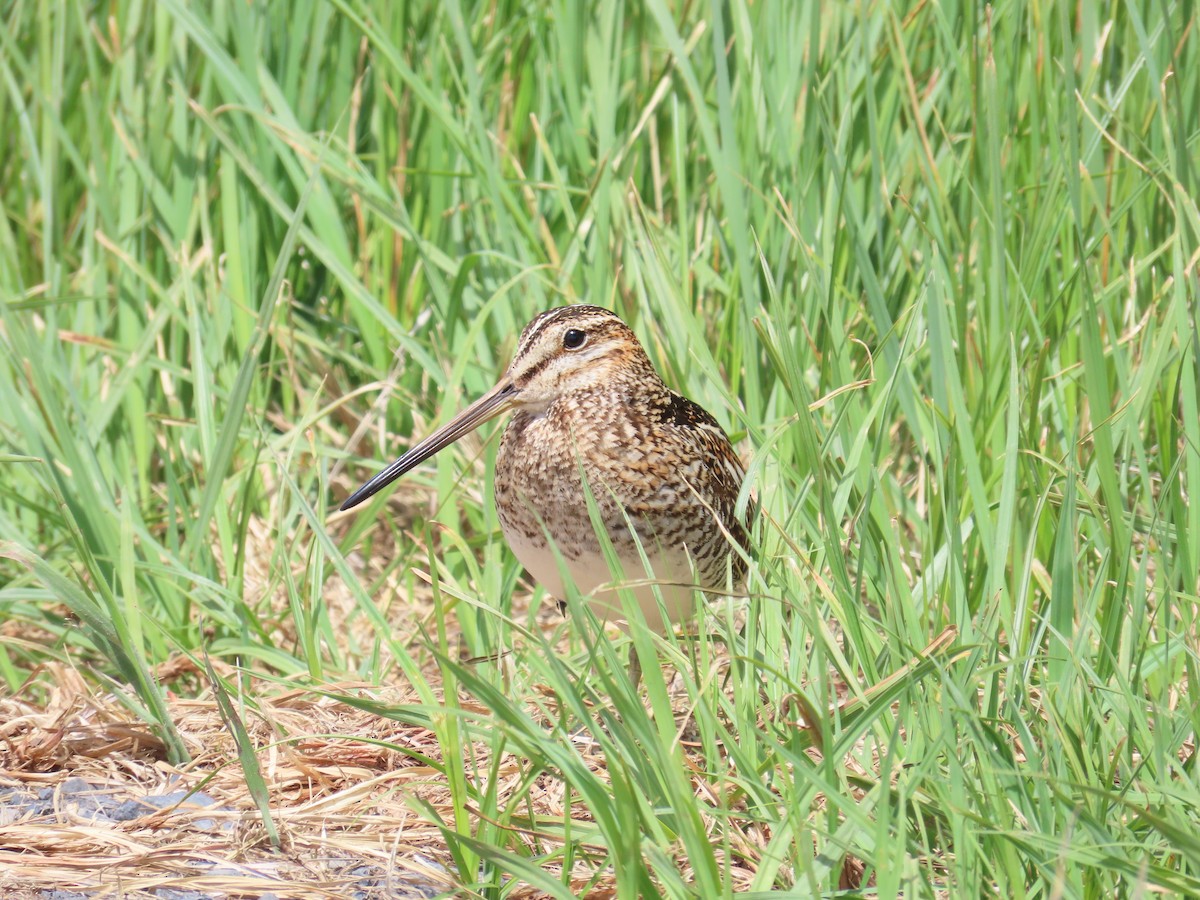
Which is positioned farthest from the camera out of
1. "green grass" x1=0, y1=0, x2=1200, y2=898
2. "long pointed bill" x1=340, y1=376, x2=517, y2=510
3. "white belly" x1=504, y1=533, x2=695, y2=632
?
"long pointed bill" x1=340, y1=376, x2=517, y2=510

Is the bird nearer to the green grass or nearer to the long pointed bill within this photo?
the long pointed bill

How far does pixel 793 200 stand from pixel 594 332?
660 millimetres

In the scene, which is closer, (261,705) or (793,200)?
(261,705)

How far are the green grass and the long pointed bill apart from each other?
0.65ft

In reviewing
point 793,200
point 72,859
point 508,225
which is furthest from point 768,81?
point 72,859

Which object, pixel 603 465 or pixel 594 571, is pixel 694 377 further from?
pixel 594 571

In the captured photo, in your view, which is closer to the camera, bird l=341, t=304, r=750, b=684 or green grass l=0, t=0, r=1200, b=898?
green grass l=0, t=0, r=1200, b=898

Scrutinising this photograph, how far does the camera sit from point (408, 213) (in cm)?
428

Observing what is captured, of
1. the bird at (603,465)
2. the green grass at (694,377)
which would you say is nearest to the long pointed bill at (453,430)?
the bird at (603,465)

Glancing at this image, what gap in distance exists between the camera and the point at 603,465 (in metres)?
3.04

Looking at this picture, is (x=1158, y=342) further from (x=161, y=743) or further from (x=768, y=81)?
(x=161, y=743)

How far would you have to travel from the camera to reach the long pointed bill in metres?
3.20

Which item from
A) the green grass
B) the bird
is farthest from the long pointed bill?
the green grass

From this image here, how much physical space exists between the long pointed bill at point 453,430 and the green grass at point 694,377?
20cm
